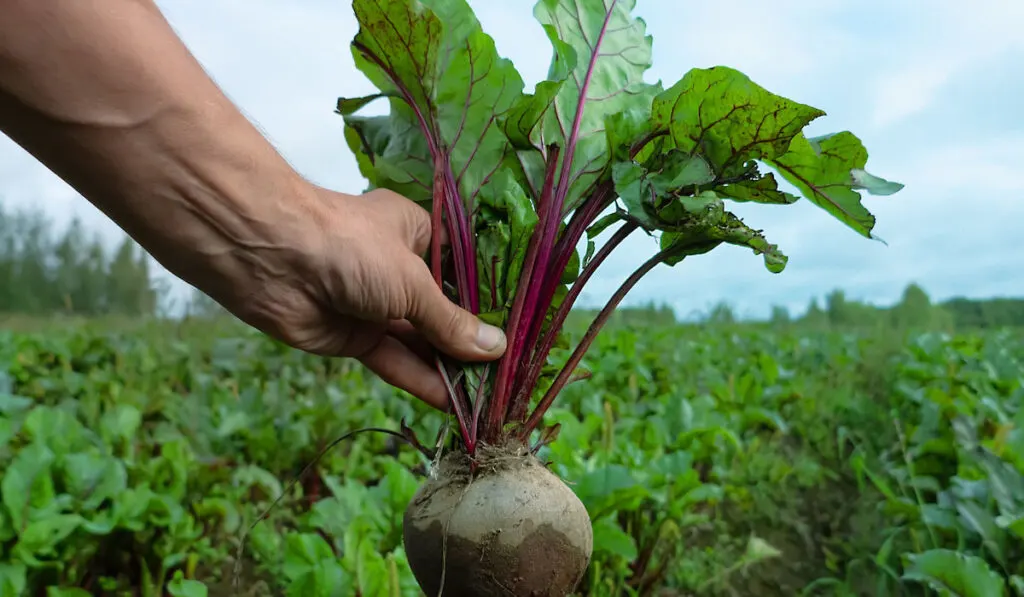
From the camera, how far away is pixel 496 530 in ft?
4.80

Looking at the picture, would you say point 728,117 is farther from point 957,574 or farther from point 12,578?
point 12,578

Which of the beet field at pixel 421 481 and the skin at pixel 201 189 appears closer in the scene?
the skin at pixel 201 189

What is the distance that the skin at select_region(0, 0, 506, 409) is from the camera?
1.10 metres

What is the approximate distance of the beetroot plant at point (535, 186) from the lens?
144cm

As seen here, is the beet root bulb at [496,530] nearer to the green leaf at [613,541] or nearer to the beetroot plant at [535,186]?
the beetroot plant at [535,186]

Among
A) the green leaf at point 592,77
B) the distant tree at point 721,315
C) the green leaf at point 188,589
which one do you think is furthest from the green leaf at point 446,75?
the distant tree at point 721,315

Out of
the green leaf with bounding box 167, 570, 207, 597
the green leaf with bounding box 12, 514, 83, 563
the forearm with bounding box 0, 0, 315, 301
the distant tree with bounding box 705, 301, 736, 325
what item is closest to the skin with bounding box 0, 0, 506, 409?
the forearm with bounding box 0, 0, 315, 301

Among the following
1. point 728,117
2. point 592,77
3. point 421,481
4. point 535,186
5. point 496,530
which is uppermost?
point 592,77

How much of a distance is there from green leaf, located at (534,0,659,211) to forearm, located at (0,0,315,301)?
0.55 m

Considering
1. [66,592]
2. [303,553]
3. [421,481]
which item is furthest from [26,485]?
[421,481]

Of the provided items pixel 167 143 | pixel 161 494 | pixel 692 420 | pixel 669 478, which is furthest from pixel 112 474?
pixel 692 420

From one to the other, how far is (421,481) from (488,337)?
1172 mm

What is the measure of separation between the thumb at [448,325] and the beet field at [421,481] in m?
0.20

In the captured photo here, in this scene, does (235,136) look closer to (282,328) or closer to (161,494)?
(282,328)
